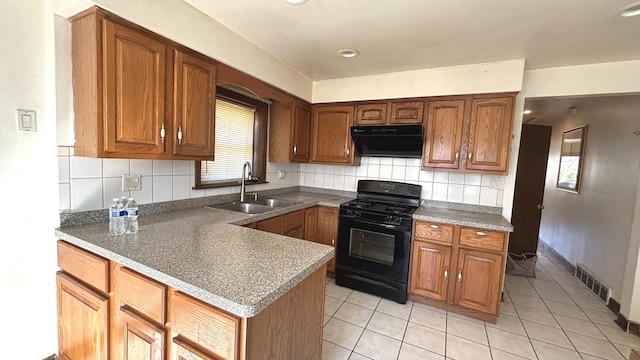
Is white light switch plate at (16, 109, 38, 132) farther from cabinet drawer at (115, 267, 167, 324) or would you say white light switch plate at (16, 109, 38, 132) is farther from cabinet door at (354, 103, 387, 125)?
cabinet door at (354, 103, 387, 125)

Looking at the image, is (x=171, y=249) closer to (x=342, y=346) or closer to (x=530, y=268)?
(x=342, y=346)

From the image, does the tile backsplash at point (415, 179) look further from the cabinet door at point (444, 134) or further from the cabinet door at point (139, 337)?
the cabinet door at point (139, 337)

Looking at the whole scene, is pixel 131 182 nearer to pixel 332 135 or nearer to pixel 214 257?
pixel 214 257

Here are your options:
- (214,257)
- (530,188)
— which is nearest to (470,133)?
(530,188)

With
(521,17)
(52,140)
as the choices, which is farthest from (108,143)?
(521,17)

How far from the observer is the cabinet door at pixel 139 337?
109cm

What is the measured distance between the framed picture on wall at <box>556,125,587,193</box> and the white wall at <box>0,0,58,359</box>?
18.0ft

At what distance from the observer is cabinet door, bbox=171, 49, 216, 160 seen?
1704mm

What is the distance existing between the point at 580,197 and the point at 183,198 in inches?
192

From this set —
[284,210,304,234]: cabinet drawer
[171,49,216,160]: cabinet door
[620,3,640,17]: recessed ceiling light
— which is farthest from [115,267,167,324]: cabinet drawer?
[620,3,640,17]: recessed ceiling light

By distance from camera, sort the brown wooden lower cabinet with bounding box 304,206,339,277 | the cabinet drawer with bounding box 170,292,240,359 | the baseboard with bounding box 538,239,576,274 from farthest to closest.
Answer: the baseboard with bounding box 538,239,576,274 < the brown wooden lower cabinet with bounding box 304,206,339,277 < the cabinet drawer with bounding box 170,292,240,359

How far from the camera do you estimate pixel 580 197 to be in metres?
3.64

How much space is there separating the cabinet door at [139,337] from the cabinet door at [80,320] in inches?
6.0

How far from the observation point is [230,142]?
2.73 meters
